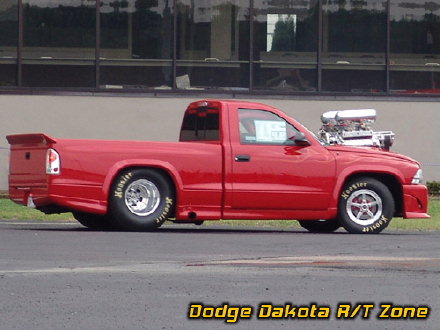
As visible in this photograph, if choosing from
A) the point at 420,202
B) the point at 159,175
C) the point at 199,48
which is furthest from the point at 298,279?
the point at 199,48

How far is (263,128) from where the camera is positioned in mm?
17453

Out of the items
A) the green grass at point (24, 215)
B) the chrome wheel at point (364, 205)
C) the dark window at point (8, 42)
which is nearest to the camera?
the chrome wheel at point (364, 205)

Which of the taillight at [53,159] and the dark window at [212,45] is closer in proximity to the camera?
the taillight at [53,159]

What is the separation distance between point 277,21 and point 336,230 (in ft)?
36.2

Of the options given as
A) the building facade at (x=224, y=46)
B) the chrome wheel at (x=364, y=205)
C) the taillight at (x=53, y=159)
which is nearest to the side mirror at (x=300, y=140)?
the chrome wheel at (x=364, y=205)

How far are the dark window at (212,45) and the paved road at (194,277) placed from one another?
1278 cm

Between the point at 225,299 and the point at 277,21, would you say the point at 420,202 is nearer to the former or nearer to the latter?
the point at 225,299

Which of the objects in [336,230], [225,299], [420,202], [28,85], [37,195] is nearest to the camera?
[225,299]

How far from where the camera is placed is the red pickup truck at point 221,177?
54.2 feet

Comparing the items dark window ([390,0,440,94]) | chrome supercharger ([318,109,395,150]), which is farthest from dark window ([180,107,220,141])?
dark window ([390,0,440,94])

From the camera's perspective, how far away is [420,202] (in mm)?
17781

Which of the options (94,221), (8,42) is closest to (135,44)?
(8,42)

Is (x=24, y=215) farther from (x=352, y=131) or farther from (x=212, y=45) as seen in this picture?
(x=212, y=45)

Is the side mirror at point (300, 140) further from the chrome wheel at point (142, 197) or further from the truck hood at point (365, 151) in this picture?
the chrome wheel at point (142, 197)
